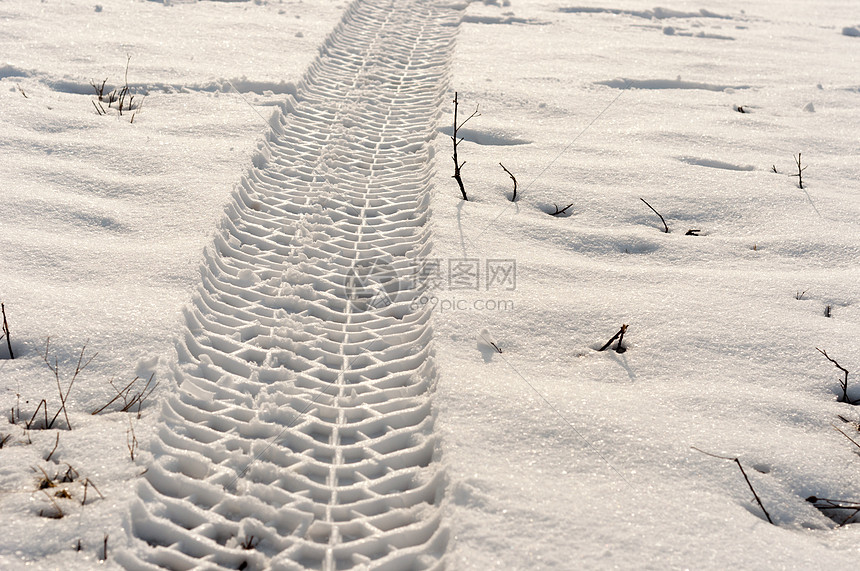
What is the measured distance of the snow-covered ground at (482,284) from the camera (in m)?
2.15

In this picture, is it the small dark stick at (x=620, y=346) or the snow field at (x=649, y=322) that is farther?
the small dark stick at (x=620, y=346)

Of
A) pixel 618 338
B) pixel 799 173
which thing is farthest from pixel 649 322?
pixel 799 173

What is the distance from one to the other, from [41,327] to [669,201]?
12.0 ft

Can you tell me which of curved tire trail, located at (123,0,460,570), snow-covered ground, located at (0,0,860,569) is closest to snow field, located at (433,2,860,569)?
snow-covered ground, located at (0,0,860,569)

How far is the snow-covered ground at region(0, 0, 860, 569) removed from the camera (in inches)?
84.6

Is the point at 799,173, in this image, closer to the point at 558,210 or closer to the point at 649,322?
the point at 558,210

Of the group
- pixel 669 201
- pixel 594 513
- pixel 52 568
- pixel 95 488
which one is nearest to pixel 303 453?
pixel 95 488

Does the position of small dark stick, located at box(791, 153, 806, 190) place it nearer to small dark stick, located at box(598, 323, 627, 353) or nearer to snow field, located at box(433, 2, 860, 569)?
snow field, located at box(433, 2, 860, 569)

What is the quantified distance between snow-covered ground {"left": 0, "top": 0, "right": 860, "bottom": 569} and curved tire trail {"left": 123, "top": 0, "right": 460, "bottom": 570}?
0.02 meters

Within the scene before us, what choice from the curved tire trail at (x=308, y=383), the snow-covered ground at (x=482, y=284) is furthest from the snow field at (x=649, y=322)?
the curved tire trail at (x=308, y=383)

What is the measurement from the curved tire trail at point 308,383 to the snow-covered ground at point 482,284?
0.02 metres
